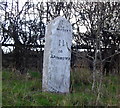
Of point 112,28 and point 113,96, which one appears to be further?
point 112,28

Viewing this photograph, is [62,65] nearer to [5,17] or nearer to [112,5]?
[112,5]

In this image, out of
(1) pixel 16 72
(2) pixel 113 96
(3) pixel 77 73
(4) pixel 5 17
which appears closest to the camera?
(2) pixel 113 96

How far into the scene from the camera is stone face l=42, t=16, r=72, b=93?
6.79m

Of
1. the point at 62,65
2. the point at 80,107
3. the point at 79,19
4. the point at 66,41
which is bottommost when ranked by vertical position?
the point at 80,107

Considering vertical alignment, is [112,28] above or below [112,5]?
below

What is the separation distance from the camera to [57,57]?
6840 mm

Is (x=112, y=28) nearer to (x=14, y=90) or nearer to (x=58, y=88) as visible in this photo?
(x=58, y=88)

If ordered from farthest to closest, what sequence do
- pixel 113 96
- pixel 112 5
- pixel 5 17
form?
pixel 5 17 → pixel 112 5 → pixel 113 96

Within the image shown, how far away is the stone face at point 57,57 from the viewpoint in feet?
22.3

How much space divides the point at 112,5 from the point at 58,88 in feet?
12.6

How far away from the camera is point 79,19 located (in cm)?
1003

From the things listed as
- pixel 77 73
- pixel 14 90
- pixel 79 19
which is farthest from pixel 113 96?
pixel 79 19

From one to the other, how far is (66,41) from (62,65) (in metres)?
0.52

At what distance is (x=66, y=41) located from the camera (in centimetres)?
695
